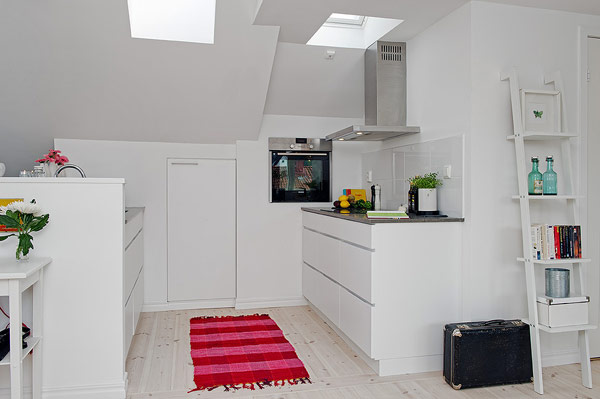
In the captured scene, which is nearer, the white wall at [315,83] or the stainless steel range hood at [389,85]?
the stainless steel range hood at [389,85]

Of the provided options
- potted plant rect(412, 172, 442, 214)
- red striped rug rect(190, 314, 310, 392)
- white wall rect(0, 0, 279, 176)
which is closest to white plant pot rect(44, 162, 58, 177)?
white wall rect(0, 0, 279, 176)

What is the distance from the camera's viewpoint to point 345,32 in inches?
161

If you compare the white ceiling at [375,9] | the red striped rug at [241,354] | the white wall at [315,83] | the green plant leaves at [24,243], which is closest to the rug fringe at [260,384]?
the red striped rug at [241,354]

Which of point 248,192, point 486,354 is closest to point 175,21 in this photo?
point 248,192

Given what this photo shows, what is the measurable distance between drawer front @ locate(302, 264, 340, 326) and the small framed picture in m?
1.72

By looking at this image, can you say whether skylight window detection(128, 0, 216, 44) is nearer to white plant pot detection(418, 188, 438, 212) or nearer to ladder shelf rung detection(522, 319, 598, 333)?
white plant pot detection(418, 188, 438, 212)

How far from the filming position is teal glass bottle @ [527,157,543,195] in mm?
2879

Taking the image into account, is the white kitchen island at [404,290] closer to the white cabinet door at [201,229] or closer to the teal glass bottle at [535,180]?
the teal glass bottle at [535,180]

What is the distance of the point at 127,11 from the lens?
3.28 meters

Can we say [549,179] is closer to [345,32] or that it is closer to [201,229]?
[345,32]

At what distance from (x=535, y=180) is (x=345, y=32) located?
2.06 meters

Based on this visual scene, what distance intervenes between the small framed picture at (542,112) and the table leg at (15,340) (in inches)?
114

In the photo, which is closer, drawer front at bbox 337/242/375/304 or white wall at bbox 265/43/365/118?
drawer front at bbox 337/242/375/304

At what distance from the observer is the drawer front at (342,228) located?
118 inches
